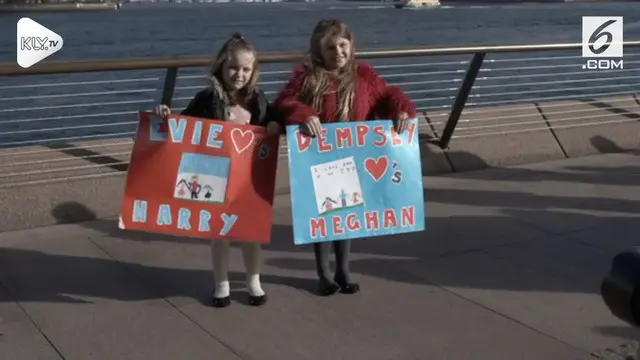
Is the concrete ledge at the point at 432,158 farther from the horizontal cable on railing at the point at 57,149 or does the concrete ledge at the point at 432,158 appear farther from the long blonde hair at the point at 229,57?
the long blonde hair at the point at 229,57

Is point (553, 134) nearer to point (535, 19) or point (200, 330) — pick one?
point (200, 330)

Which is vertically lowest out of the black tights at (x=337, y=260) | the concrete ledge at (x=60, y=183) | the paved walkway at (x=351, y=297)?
the paved walkway at (x=351, y=297)

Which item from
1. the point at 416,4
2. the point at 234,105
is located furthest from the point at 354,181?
the point at 416,4

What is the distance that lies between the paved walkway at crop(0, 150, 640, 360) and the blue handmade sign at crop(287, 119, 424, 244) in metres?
0.40

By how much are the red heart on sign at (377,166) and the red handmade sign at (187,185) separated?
52 centimetres

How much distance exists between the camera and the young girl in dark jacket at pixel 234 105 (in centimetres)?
479

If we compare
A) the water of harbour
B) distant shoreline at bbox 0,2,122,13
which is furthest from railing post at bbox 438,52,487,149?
distant shoreline at bbox 0,2,122,13

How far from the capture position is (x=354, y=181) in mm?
5156

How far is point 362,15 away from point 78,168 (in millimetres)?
71878

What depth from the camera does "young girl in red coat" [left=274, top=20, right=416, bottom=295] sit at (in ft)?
16.1

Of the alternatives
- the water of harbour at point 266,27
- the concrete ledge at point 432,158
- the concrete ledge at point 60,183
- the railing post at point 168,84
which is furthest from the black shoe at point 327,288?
the water of harbour at point 266,27

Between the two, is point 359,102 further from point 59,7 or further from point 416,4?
point 416,4

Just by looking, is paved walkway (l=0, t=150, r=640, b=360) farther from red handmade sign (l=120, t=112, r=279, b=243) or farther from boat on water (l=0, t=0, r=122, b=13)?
boat on water (l=0, t=0, r=122, b=13)

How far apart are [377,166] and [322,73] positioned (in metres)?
0.58
